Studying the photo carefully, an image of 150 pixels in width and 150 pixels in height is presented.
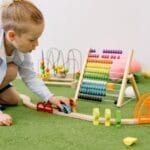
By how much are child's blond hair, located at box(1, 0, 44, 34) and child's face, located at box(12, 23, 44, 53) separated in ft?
0.05

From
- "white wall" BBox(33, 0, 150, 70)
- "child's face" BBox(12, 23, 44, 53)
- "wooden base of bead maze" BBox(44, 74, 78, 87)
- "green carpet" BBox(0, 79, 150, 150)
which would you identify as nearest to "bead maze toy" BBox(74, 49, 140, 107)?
"green carpet" BBox(0, 79, 150, 150)

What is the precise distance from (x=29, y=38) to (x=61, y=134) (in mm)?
333

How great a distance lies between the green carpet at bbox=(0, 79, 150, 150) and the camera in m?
1.03

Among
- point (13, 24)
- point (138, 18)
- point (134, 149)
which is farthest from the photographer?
point (138, 18)

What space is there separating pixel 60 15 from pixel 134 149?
1.47 meters

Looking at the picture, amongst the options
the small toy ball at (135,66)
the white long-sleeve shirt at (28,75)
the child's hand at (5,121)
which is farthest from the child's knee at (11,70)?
the small toy ball at (135,66)

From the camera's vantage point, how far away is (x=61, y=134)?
3.69 ft

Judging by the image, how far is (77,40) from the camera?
233cm

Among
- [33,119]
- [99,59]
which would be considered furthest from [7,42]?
[99,59]

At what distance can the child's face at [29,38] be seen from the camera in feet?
3.96

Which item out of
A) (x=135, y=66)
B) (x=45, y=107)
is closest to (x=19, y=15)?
(x=45, y=107)

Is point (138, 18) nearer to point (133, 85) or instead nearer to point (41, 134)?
point (133, 85)

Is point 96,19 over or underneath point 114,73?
over

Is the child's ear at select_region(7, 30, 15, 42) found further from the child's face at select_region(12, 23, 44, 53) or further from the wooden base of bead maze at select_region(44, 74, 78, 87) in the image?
the wooden base of bead maze at select_region(44, 74, 78, 87)
